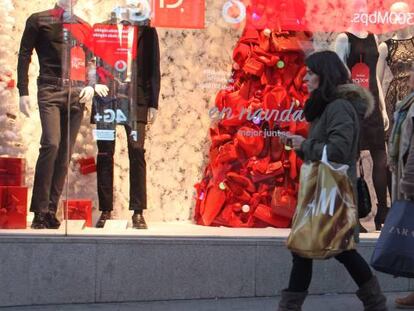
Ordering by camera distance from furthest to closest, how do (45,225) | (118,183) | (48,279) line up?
(118,183) → (45,225) → (48,279)

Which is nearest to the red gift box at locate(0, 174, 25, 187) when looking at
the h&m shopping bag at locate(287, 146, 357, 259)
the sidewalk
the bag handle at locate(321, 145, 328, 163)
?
the sidewalk

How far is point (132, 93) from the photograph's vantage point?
672cm

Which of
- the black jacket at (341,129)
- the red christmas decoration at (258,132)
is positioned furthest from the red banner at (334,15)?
the black jacket at (341,129)

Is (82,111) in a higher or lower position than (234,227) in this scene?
higher

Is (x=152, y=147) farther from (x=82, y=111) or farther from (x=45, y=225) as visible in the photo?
(x=45, y=225)

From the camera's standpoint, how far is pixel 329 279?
20.5 ft

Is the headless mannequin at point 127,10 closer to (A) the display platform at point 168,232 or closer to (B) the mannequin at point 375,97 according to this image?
(A) the display platform at point 168,232

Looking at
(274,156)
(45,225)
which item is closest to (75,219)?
(45,225)

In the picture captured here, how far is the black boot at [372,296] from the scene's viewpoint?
16.1ft

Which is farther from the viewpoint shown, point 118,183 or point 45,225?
point 118,183

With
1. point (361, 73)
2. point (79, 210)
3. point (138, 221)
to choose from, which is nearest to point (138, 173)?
point (138, 221)

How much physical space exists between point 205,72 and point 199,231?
149 cm

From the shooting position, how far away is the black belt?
254 inches

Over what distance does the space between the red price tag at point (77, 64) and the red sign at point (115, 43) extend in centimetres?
13
